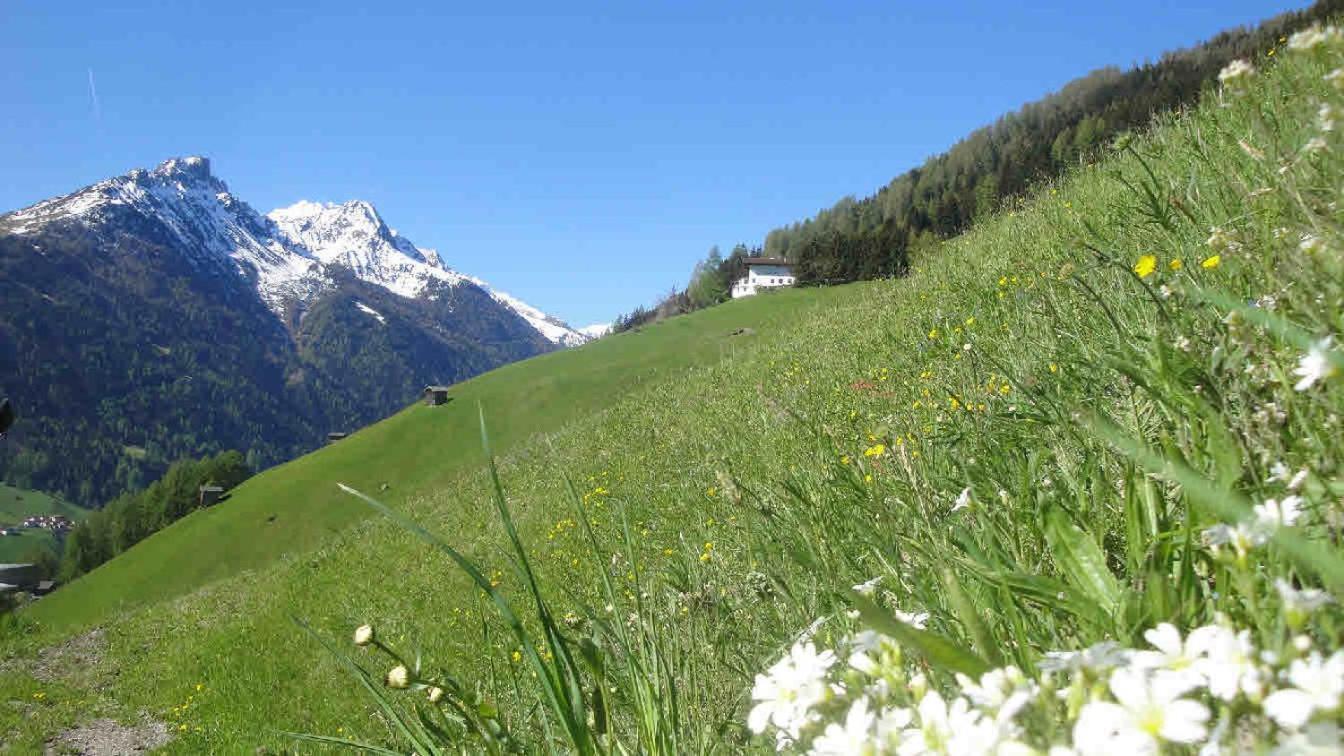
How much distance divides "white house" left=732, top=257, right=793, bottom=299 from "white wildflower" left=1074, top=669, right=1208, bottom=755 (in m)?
134

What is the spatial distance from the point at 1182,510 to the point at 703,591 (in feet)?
6.25

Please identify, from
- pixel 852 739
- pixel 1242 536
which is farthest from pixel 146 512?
pixel 1242 536

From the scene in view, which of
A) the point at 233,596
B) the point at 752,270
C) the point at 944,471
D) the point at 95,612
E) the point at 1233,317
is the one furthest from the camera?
the point at 752,270

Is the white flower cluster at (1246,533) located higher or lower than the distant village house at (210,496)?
lower

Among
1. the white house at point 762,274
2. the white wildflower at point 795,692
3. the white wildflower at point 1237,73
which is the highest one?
the white house at point 762,274

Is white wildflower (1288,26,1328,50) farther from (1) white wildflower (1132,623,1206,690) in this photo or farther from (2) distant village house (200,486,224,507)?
(2) distant village house (200,486,224,507)

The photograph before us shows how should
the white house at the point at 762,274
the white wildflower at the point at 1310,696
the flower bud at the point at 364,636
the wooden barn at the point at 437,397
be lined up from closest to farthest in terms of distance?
the white wildflower at the point at 1310,696 < the flower bud at the point at 364,636 < the wooden barn at the point at 437,397 < the white house at the point at 762,274

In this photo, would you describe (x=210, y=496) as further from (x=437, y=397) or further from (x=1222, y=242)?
(x=1222, y=242)

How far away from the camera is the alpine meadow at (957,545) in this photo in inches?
35.8

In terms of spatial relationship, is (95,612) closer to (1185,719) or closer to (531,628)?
(531,628)

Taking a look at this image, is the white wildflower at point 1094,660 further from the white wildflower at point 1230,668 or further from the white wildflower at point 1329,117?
the white wildflower at point 1329,117

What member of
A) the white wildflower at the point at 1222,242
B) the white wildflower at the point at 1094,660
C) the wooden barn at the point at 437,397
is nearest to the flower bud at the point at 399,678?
A: the white wildflower at the point at 1094,660

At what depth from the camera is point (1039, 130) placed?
127688 mm

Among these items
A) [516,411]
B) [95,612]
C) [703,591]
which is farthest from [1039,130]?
[703,591]
